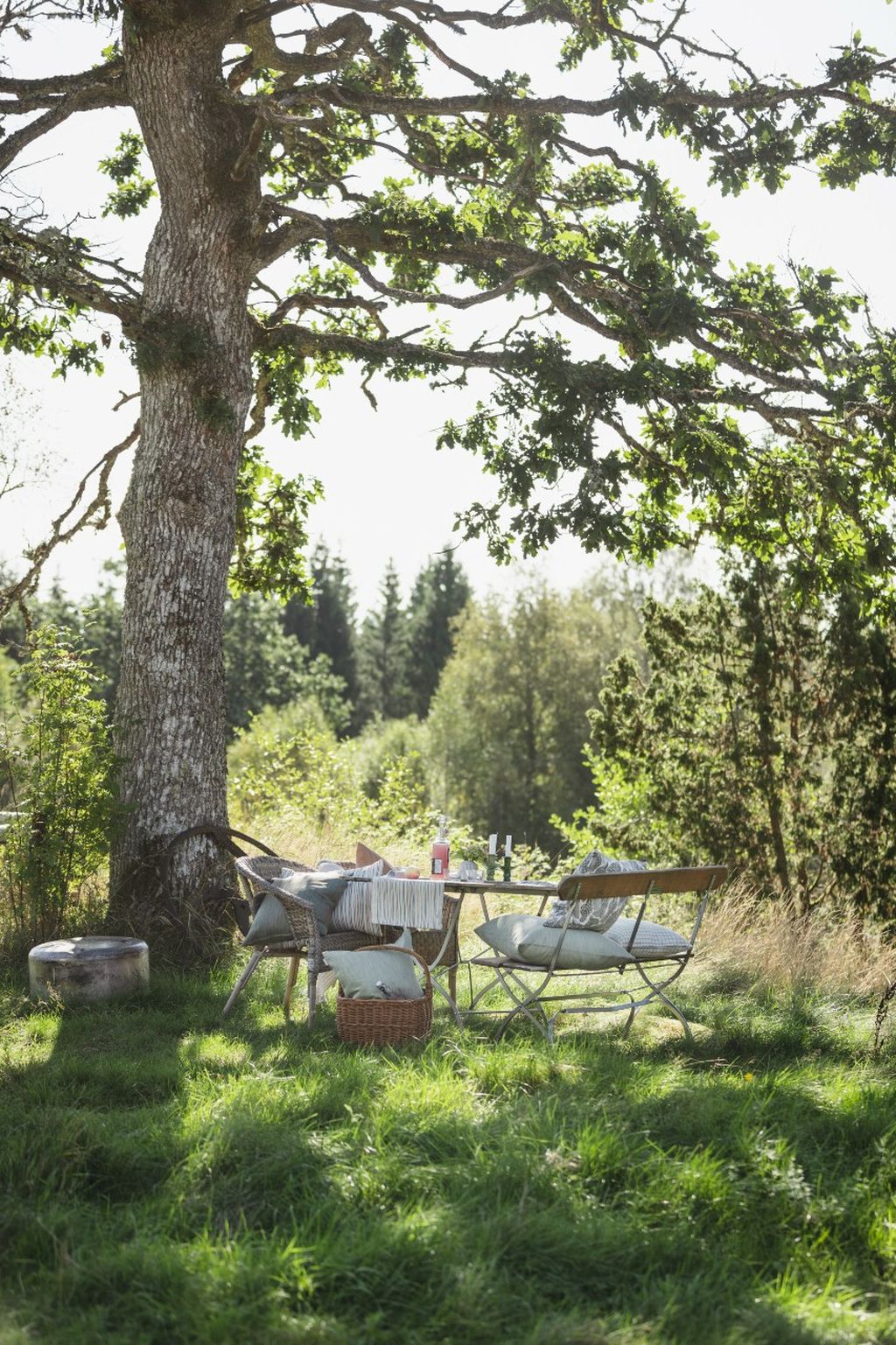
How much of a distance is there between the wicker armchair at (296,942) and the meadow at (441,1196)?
596 mm

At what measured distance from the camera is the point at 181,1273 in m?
3.05

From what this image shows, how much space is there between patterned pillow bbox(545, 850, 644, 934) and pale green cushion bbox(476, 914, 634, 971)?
0.06 metres

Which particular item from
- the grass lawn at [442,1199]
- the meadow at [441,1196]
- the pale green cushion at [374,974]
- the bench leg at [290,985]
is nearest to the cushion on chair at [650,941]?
the meadow at [441,1196]

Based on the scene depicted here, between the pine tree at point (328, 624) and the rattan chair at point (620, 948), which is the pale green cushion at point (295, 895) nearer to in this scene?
the rattan chair at point (620, 948)

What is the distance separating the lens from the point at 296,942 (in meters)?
6.19

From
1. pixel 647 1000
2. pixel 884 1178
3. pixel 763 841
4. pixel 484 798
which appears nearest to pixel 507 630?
pixel 484 798

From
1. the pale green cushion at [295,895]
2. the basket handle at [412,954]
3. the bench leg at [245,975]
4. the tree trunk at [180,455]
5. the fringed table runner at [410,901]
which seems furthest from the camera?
the tree trunk at [180,455]

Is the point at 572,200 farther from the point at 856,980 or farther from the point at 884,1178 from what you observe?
the point at 884,1178

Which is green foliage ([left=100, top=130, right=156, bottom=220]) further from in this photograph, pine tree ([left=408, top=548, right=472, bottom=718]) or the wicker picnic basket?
pine tree ([left=408, top=548, right=472, bottom=718])

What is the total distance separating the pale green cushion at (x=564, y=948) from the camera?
228 inches

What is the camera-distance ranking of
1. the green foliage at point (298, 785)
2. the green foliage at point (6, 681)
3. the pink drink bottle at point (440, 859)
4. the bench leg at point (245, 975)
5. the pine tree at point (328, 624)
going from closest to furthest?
the bench leg at point (245, 975) < the pink drink bottle at point (440, 859) < the green foliage at point (6, 681) < the green foliage at point (298, 785) < the pine tree at point (328, 624)

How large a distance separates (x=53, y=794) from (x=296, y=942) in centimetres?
214

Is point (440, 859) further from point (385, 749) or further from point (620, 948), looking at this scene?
point (385, 749)

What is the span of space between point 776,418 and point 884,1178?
20.0 feet
